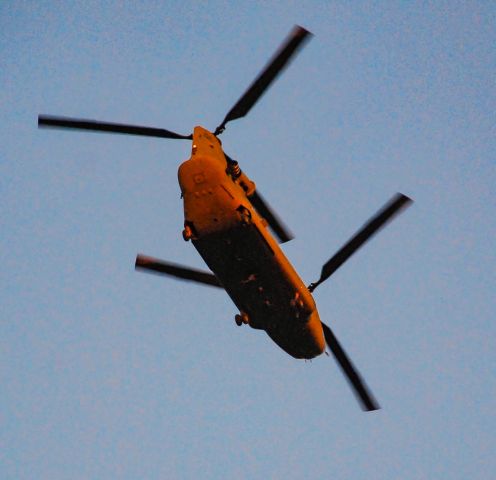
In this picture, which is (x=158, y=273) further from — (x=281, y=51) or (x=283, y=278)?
(x=281, y=51)

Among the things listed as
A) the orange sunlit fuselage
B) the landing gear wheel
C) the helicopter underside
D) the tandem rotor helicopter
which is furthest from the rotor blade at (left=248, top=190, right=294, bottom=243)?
the landing gear wheel

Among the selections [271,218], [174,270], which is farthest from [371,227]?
[174,270]

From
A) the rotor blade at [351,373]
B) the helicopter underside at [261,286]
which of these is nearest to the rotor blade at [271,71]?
the helicopter underside at [261,286]

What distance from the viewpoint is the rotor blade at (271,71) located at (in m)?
15.4

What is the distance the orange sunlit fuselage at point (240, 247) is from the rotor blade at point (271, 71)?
1.39m

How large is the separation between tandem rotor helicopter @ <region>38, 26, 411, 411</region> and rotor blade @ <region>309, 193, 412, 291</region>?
0.08 feet

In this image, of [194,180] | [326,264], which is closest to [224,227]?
[194,180]

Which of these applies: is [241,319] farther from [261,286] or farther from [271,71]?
[271,71]

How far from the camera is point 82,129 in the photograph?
16438 mm

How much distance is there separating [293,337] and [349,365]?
1.88m

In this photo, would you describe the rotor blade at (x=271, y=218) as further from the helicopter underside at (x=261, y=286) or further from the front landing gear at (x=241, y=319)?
the front landing gear at (x=241, y=319)

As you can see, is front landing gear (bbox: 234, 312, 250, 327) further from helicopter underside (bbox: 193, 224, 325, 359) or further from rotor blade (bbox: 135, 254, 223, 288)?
rotor blade (bbox: 135, 254, 223, 288)

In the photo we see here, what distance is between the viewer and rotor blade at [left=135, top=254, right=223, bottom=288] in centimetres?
1956

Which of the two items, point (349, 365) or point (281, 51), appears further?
point (349, 365)
